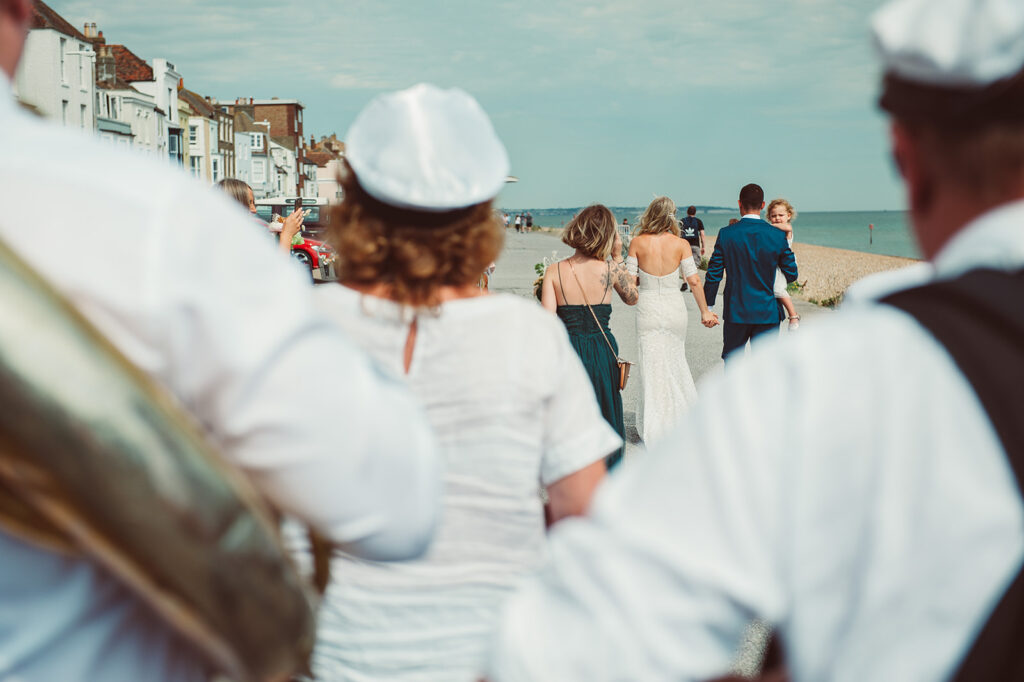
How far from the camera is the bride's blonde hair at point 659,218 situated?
27.6 ft

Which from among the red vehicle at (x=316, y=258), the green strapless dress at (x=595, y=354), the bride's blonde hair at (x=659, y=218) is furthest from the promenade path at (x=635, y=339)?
the red vehicle at (x=316, y=258)

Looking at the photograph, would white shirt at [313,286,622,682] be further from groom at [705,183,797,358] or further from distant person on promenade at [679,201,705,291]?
distant person on promenade at [679,201,705,291]

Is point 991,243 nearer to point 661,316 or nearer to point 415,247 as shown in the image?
point 415,247

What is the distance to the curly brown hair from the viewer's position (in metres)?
2.31

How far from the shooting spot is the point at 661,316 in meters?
8.52

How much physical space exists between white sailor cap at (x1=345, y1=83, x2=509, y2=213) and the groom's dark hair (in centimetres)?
677

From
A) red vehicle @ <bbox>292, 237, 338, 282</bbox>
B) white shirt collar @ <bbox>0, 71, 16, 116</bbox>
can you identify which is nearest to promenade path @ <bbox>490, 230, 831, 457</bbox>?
white shirt collar @ <bbox>0, 71, 16, 116</bbox>

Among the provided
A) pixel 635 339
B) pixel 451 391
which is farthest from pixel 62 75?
pixel 451 391

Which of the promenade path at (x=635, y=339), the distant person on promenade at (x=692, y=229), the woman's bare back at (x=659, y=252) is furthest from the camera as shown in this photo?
the distant person on promenade at (x=692, y=229)

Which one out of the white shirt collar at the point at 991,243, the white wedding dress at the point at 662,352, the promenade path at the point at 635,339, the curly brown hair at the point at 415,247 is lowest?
the promenade path at the point at 635,339

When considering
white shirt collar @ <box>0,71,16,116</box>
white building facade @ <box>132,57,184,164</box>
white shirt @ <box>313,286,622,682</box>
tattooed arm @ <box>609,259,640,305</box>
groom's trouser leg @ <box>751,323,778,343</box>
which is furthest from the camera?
white building facade @ <box>132,57,184,164</box>

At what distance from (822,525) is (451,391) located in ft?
4.45

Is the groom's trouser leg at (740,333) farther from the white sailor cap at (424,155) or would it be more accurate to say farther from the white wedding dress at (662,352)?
the white sailor cap at (424,155)

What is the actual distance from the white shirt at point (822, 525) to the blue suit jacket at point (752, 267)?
7.81 metres
